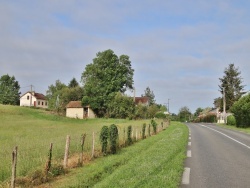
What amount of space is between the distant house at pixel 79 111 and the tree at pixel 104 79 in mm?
1405

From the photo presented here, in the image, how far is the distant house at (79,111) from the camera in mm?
78188

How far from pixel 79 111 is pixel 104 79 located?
33.5 ft

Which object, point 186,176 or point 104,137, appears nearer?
point 186,176

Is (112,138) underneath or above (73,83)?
underneath

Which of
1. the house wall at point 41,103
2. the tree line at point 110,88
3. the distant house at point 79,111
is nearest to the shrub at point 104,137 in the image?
the tree line at point 110,88

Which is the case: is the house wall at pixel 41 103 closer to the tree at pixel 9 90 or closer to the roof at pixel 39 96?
the roof at pixel 39 96

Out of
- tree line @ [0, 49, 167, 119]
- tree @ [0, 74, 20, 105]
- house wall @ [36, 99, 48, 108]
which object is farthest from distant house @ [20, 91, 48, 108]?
tree line @ [0, 49, 167, 119]

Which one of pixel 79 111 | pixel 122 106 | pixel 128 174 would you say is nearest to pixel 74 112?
pixel 79 111

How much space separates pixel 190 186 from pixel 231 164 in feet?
14.8

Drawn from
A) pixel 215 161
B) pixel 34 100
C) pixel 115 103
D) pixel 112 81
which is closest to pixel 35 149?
pixel 215 161

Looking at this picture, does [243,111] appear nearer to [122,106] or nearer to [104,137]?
[122,106]

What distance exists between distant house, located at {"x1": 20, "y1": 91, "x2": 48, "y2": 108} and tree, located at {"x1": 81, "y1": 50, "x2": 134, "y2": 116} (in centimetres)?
4074

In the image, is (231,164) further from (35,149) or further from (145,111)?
(145,111)

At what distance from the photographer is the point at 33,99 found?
4670 inches
